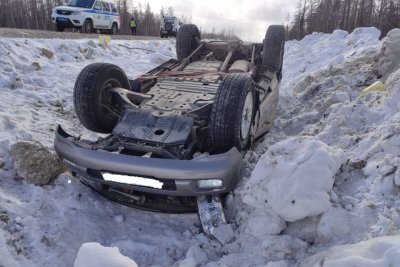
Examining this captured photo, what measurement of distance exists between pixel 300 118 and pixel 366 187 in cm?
268

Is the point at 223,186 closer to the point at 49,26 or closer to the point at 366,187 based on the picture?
the point at 366,187

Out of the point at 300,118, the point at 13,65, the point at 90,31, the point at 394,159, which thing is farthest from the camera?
the point at 90,31

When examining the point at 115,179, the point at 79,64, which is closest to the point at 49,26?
the point at 79,64

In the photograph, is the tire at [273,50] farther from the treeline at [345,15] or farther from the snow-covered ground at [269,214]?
the treeline at [345,15]

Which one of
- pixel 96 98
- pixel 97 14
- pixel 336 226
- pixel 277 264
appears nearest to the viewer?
pixel 277 264

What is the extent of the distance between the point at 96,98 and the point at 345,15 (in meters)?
41.7

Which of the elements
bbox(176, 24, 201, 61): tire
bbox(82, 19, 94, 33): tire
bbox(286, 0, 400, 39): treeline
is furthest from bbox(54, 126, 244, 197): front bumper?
bbox(286, 0, 400, 39): treeline

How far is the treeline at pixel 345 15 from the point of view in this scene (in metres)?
36.2

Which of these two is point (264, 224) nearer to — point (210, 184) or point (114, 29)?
point (210, 184)

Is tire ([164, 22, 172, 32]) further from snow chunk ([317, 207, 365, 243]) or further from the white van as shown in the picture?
snow chunk ([317, 207, 365, 243])

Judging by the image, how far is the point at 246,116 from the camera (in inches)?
151

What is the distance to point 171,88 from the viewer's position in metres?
4.67

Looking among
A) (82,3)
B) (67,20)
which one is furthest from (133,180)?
(82,3)

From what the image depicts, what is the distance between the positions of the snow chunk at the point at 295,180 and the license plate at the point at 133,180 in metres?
0.73
